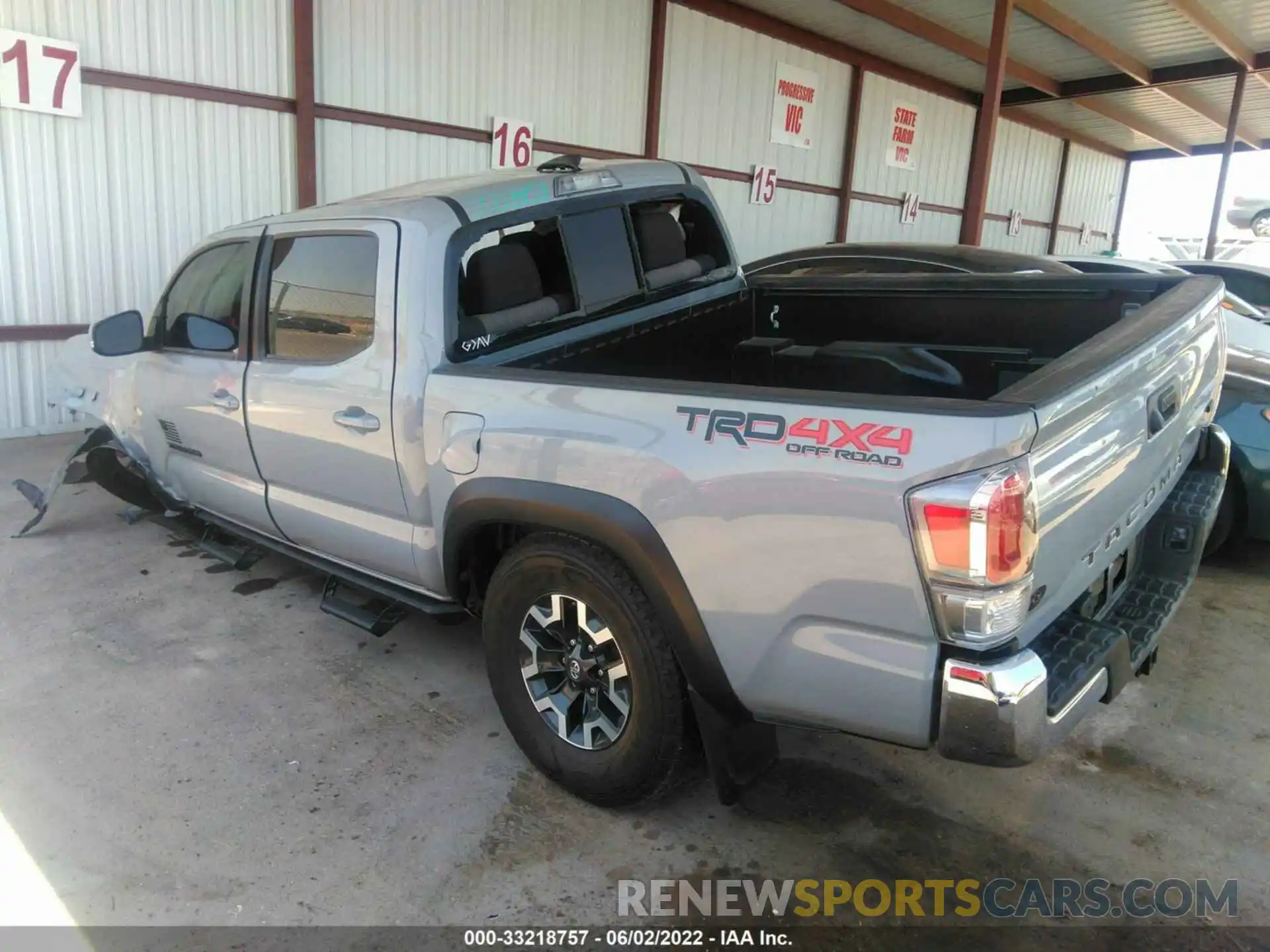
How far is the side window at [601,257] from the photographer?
137 inches

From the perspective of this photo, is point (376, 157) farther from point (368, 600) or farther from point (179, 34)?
point (368, 600)

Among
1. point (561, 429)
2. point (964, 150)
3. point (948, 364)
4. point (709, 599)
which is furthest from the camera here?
point (964, 150)

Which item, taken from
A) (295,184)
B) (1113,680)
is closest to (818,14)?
(295,184)

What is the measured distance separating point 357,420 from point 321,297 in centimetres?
58

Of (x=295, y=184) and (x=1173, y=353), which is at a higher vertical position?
(x=295, y=184)

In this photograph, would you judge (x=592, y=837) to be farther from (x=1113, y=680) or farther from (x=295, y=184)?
(x=295, y=184)

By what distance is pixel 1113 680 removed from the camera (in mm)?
2357

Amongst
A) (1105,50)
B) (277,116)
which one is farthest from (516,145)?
(1105,50)

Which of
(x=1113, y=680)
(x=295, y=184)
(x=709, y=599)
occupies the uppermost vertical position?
(x=295, y=184)

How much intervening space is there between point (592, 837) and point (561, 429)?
1.25m

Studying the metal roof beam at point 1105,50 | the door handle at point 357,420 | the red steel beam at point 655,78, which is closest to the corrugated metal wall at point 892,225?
the metal roof beam at point 1105,50

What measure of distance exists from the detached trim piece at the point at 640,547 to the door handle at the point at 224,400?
1.77 metres

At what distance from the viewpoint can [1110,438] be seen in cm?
223

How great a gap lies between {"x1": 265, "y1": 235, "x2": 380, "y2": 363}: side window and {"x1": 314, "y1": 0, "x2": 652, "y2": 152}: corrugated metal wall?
613 cm
